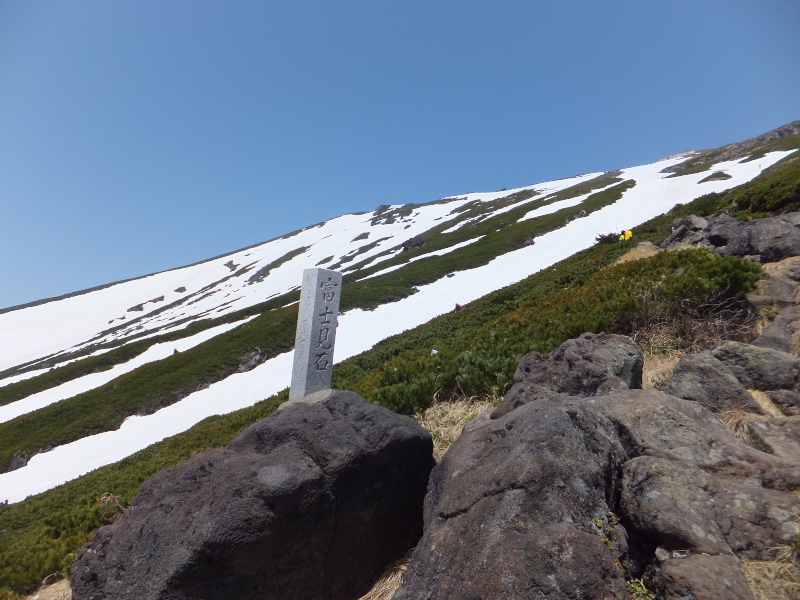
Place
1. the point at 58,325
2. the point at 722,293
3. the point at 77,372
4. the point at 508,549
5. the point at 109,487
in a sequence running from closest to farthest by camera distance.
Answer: the point at 508,549 < the point at 722,293 < the point at 109,487 < the point at 77,372 < the point at 58,325

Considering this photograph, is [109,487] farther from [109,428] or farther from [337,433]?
[109,428]

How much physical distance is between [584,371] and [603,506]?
2.47 meters

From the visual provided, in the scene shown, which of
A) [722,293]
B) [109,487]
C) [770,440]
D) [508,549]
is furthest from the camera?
[109,487]

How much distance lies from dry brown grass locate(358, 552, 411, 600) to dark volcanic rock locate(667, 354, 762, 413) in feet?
10.4

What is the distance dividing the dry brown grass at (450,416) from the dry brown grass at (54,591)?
198 inches

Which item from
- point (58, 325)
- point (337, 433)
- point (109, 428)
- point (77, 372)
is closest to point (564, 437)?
point (337, 433)

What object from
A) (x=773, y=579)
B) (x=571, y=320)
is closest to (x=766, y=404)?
(x=773, y=579)

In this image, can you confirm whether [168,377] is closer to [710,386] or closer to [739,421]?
[710,386]

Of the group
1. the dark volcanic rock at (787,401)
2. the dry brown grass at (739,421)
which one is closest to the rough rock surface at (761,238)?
the dark volcanic rock at (787,401)

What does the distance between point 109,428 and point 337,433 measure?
2312cm

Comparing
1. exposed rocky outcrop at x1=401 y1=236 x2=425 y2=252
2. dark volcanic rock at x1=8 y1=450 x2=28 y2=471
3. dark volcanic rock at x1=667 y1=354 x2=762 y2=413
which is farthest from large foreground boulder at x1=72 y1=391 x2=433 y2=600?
exposed rocky outcrop at x1=401 y1=236 x2=425 y2=252

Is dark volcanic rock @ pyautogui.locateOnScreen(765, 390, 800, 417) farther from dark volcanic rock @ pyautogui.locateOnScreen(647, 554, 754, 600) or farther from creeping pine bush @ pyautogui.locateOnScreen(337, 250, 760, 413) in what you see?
creeping pine bush @ pyautogui.locateOnScreen(337, 250, 760, 413)

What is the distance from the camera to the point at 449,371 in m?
8.21

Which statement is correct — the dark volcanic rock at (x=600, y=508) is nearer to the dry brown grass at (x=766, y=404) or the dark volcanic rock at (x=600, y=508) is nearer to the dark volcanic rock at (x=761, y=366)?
the dry brown grass at (x=766, y=404)
